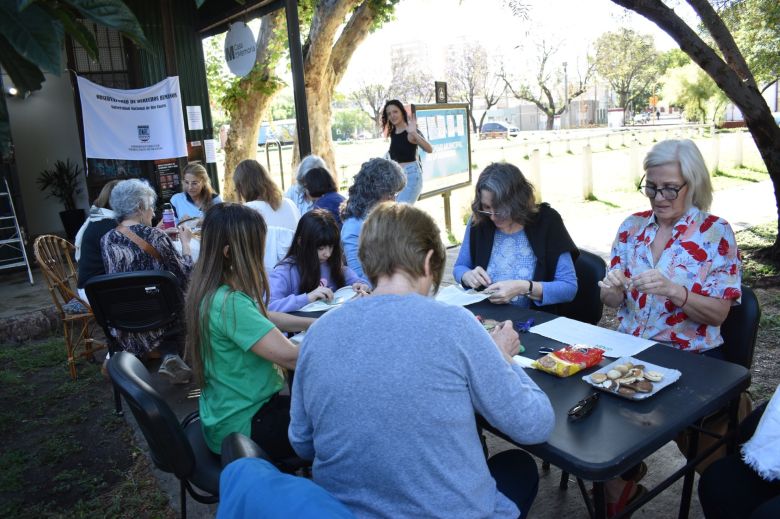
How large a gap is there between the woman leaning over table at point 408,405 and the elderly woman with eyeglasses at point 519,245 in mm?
1434

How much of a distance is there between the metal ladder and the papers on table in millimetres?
6169

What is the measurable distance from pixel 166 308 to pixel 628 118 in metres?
63.4

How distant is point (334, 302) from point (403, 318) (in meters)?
1.72

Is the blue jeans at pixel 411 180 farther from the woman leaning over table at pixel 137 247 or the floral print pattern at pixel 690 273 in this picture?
the floral print pattern at pixel 690 273

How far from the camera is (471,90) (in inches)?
1879

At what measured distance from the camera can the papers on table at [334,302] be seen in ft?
9.78

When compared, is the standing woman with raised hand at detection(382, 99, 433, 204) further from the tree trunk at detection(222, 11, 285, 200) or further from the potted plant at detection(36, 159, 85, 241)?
the potted plant at detection(36, 159, 85, 241)

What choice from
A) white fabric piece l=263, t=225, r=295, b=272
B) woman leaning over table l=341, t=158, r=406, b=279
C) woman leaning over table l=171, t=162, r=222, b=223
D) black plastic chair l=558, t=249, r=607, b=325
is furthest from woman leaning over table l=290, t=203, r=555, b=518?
woman leaning over table l=171, t=162, r=222, b=223

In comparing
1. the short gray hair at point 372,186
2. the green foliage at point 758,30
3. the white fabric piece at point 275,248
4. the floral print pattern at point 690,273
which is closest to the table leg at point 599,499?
the floral print pattern at point 690,273

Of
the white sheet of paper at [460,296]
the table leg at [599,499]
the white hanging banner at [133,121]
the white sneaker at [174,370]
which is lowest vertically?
the white sneaker at [174,370]

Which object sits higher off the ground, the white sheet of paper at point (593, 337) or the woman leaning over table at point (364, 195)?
the woman leaning over table at point (364, 195)

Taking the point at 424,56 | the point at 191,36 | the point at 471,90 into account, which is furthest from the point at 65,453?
the point at 424,56

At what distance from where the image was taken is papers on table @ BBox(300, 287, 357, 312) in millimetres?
2980

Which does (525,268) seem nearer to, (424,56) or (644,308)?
(644,308)
